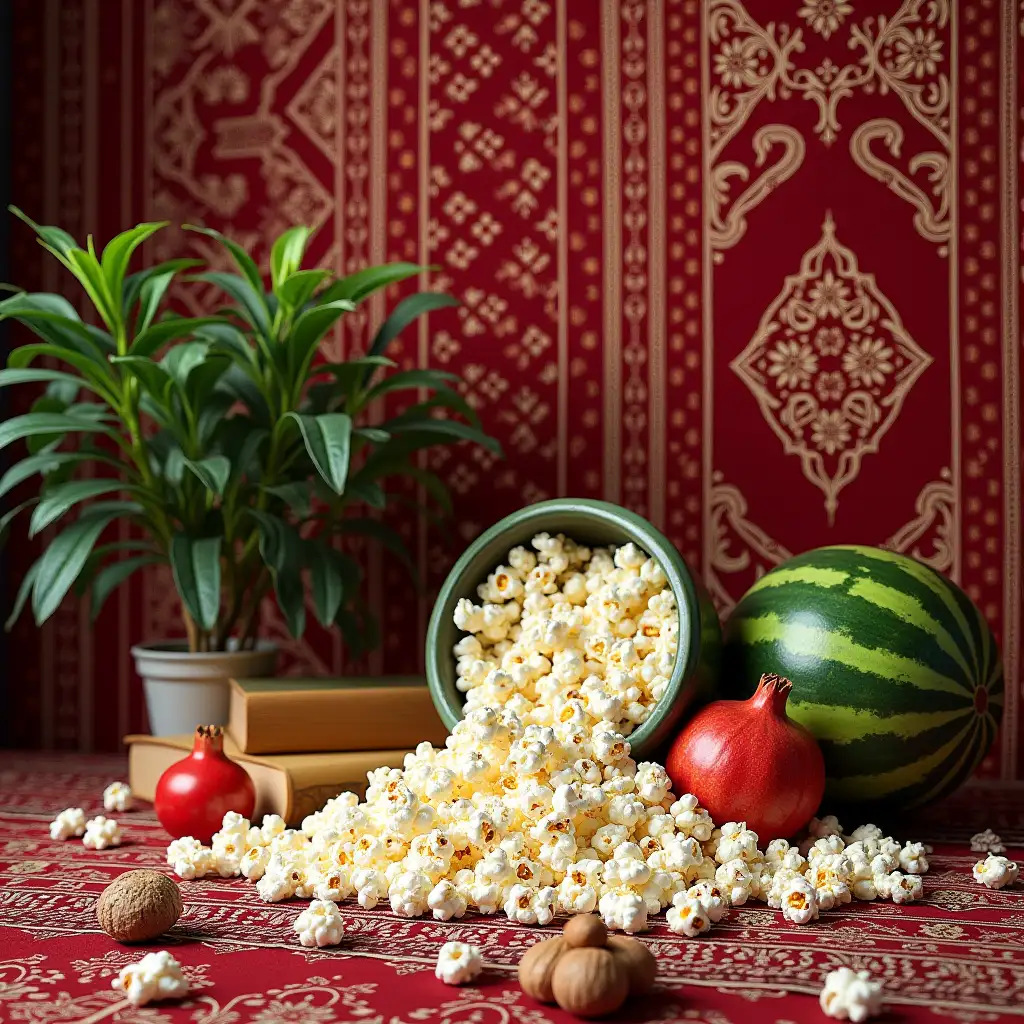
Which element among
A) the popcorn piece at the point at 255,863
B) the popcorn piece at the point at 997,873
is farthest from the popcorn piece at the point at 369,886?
the popcorn piece at the point at 997,873

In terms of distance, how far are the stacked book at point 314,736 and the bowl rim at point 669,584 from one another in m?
0.09

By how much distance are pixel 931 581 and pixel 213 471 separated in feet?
2.69

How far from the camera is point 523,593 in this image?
4.16 ft

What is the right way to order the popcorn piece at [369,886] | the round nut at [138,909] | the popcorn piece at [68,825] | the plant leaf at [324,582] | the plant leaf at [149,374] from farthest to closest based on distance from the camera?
the plant leaf at [324,582] < the plant leaf at [149,374] < the popcorn piece at [68,825] < the popcorn piece at [369,886] < the round nut at [138,909]

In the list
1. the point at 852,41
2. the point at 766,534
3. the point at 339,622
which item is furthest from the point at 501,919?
the point at 852,41

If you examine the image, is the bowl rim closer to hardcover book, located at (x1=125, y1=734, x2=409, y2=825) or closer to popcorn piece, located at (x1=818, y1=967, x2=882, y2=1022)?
hardcover book, located at (x1=125, y1=734, x2=409, y2=825)

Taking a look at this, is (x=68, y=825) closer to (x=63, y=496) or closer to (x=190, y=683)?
(x=190, y=683)

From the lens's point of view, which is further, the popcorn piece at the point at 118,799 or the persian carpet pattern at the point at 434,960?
the popcorn piece at the point at 118,799

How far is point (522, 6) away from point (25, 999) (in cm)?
146

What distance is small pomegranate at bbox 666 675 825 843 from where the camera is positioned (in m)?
1.06

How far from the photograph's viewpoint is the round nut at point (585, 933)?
2.58 ft

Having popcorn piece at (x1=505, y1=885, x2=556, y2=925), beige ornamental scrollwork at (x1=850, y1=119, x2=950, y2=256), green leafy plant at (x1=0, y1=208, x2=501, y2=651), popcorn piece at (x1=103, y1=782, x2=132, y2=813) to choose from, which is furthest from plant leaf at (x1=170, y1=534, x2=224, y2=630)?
beige ornamental scrollwork at (x1=850, y1=119, x2=950, y2=256)

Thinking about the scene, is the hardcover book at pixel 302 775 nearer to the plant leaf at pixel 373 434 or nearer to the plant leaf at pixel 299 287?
the plant leaf at pixel 373 434

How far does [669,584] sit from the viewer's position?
122 centimetres
